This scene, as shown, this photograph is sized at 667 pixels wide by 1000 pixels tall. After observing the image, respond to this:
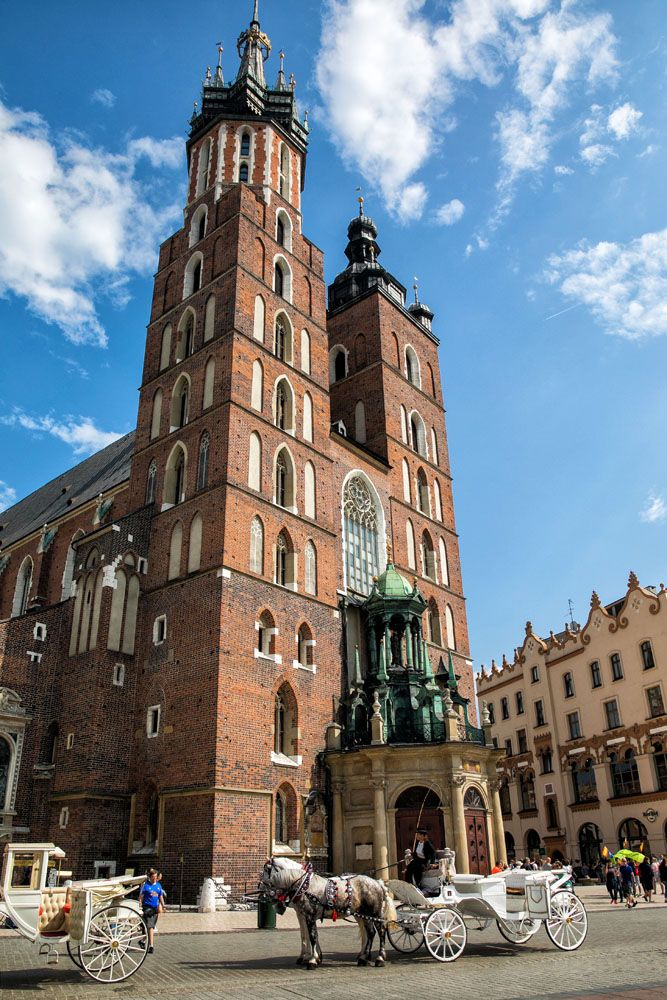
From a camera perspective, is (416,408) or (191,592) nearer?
(191,592)

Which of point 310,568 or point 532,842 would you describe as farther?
point 532,842

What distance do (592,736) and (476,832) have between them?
767 inches

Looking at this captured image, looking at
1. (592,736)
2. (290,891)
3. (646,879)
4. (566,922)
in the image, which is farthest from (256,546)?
(592,736)

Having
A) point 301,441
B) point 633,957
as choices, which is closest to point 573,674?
point 301,441

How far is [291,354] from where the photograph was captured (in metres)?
30.9

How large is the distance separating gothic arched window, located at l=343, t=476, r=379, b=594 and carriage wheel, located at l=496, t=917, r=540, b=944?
723 inches

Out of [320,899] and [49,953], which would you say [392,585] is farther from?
[49,953]

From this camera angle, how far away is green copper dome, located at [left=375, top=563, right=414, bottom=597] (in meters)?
28.5

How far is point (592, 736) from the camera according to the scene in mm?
40531

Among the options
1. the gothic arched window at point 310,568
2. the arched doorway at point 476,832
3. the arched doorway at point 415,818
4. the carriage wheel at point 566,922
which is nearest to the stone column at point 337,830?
the arched doorway at point 415,818

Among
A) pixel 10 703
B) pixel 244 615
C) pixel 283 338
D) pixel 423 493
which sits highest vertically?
pixel 283 338

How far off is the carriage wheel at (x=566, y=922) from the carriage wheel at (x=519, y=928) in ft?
1.30

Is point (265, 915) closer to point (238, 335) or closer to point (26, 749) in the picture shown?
point (26, 749)

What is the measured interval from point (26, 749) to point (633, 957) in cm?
1918
